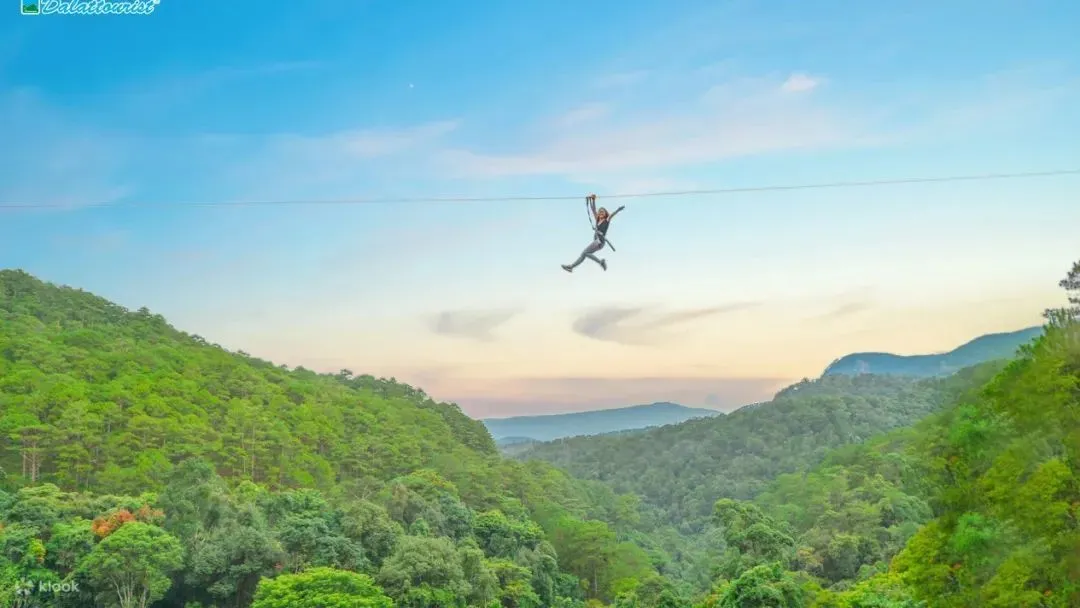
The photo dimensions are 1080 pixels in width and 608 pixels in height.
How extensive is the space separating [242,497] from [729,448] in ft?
233

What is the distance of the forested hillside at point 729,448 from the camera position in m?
78.9

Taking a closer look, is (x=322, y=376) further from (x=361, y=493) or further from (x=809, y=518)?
(x=809, y=518)

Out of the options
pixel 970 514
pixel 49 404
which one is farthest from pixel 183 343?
pixel 970 514

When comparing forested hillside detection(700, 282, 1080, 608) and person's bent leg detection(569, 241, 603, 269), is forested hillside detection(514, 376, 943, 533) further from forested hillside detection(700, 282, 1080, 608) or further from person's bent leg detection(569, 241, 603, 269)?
person's bent leg detection(569, 241, 603, 269)

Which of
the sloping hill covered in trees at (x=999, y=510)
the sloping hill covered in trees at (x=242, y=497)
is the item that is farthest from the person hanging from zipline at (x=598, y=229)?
the sloping hill covered in trees at (x=242, y=497)

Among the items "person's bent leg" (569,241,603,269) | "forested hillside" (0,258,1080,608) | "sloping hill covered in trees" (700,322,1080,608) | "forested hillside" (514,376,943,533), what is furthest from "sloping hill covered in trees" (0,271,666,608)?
"forested hillside" (514,376,943,533)

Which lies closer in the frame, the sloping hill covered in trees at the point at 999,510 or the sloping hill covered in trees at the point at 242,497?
the sloping hill covered in trees at the point at 999,510

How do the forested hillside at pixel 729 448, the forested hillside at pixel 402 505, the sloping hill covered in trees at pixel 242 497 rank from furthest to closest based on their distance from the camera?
the forested hillside at pixel 729 448, the sloping hill covered in trees at pixel 242 497, the forested hillside at pixel 402 505

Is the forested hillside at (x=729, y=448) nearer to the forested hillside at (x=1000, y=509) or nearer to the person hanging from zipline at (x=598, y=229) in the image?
the forested hillside at (x=1000, y=509)

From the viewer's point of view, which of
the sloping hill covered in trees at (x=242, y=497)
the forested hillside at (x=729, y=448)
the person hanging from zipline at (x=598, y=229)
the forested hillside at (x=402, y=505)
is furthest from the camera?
the forested hillside at (x=729, y=448)

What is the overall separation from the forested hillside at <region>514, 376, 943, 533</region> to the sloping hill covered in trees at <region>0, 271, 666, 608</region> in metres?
27.2

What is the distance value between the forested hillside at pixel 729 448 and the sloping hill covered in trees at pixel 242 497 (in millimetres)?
27199

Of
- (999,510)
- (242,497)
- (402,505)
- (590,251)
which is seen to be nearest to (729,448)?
(402,505)

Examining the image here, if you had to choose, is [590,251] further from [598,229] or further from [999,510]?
[999,510]
